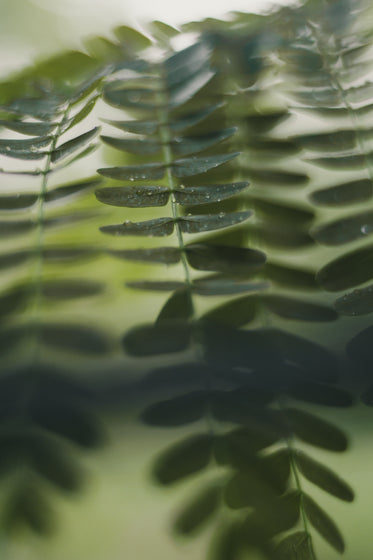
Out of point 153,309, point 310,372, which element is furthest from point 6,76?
point 310,372

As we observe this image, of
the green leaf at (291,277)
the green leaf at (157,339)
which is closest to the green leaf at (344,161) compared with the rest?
the green leaf at (291,277)

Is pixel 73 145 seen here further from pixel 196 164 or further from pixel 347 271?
pixel 347 271

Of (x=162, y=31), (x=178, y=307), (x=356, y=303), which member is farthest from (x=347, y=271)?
(x=162, y=31)

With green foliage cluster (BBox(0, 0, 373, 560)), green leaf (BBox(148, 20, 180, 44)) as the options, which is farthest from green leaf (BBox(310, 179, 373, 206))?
green leaf (BBox(148, 20, 180, 44))

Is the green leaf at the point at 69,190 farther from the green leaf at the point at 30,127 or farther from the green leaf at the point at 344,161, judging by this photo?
the green leaf at the point at 344,161

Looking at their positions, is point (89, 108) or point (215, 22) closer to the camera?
point (89, 108)

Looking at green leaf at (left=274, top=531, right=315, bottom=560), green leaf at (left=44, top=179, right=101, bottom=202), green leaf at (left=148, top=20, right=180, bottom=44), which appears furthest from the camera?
green leaf at (left=148, top=20, right=180, bottom=44)

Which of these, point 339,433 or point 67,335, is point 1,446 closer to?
point 67,335

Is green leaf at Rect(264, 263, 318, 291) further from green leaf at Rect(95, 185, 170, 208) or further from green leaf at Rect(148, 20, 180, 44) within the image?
green leaf at Rect(148, 20, 180, 44)
